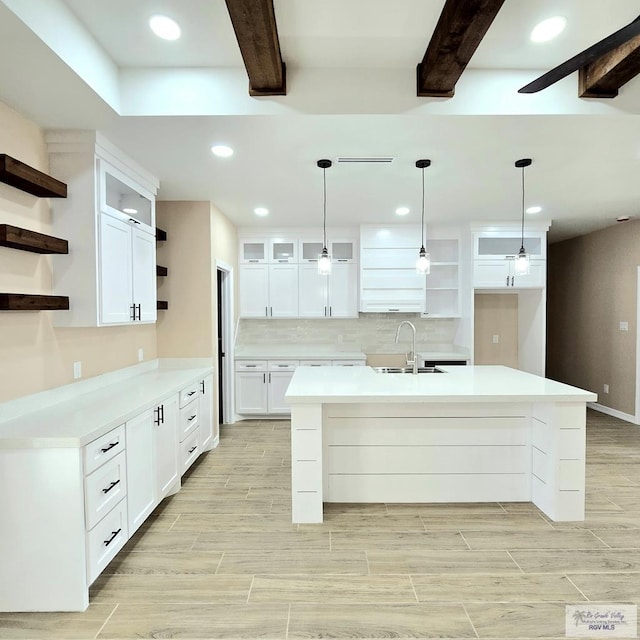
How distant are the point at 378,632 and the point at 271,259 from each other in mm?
4254

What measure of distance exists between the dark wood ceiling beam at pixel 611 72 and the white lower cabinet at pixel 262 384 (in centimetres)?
379

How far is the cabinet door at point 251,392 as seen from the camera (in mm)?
4945

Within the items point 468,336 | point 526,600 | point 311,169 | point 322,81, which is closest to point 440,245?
point 468,336

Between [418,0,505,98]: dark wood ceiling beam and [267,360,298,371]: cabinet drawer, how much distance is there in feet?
11.3

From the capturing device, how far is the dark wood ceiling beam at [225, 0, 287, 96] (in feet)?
5.12

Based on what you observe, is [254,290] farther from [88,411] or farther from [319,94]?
[319,94]

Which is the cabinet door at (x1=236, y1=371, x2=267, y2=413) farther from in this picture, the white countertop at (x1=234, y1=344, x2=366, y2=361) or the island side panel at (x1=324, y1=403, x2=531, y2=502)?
the island side panel at (x1=324, y1=403, x2=531, y2=502)

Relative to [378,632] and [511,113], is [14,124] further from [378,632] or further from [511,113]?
[378,632]

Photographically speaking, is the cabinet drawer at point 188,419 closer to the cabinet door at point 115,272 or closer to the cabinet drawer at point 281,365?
the cabinet door at point 115,272

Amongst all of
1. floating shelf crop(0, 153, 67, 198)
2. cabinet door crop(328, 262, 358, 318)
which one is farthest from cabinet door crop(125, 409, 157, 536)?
cabinet door crop(328, 262, 358, 318)

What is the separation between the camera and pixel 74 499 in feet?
6.02

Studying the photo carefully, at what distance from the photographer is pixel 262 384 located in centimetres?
496

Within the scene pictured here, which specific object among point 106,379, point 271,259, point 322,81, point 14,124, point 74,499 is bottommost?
point 74,499

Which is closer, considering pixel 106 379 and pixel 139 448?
pixel 139 448
